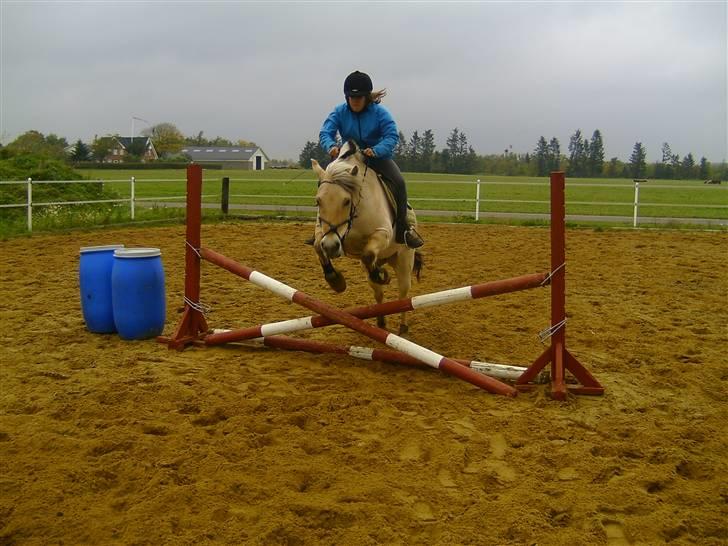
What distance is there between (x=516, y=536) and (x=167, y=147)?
88009mm

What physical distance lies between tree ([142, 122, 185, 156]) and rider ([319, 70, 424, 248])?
8271 cm

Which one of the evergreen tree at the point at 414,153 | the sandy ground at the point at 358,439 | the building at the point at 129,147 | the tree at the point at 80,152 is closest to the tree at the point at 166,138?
the building at the point at 129,147

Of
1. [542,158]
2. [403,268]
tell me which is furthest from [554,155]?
[403,268]

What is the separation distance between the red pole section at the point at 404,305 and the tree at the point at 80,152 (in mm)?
57601

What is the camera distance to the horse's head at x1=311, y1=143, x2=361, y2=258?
512cm

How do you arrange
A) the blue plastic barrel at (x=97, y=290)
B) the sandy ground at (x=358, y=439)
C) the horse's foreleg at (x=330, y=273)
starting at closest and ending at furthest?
the sandy ground at (x=358, y=439) → the horse's foreleg at (x=330, y=273) → the blue plastic barrel at (x=97, y=290)

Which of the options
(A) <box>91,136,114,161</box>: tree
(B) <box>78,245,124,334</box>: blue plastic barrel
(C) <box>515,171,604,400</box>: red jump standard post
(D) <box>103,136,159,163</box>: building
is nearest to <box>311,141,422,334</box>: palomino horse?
(C) <box>515,171,604,400</box>: red jump standard post

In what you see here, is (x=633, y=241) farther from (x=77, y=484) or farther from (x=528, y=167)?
(x=528, y=167)

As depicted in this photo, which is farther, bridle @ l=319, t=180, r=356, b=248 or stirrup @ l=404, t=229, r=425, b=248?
stirrup @ l=404, t=229, r=425, b=248

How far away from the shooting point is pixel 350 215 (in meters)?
5.32

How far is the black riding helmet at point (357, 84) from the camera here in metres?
5.93

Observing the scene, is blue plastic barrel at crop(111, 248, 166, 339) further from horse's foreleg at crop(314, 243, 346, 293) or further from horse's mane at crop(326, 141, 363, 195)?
horse's mane at crop(326, 141, 363, 195)

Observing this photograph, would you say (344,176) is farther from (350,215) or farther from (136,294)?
(136,294)

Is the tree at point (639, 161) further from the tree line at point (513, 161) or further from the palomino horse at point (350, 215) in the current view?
the palomino horse at point (350, 215)
